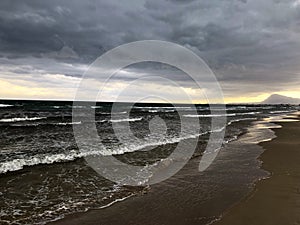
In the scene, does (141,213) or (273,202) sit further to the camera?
(273,202)

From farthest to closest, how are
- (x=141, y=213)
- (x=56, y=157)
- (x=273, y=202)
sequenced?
(x=56, y=157)
(x=273, y=202)
(x=141, y=213)

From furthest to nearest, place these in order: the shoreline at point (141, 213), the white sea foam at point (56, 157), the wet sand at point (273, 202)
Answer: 1. the white sea foam at point (56, 157)
2. the shoreline at point (141, 213)
3. the wet sand at point (273, 202)

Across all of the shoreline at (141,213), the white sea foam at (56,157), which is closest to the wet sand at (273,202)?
the shoreline at (141,213)

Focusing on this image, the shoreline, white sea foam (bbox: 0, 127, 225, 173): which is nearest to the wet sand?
the shoreline

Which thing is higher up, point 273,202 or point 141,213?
point 273,202

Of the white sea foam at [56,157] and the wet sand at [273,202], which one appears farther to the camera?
the white sea foam at [56,157]

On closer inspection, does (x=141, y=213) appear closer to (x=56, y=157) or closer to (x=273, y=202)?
(x=273, y=202)

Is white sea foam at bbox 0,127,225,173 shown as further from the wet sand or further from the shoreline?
the wet sand

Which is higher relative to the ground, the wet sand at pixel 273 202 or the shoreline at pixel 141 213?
the wet sand at pixel 273 202

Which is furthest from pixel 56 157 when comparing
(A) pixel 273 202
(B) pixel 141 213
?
(A) pixel 273 202

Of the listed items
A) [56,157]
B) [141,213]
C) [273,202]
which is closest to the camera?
[141,213]

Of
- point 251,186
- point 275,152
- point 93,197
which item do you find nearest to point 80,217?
point 93,197

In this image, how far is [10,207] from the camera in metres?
6.38

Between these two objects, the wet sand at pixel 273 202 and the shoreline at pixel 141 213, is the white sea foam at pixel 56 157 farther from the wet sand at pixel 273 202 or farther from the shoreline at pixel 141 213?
the wet sand at pixel 273 202
